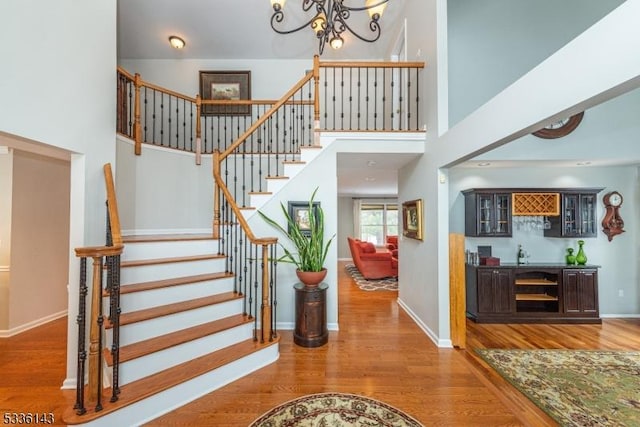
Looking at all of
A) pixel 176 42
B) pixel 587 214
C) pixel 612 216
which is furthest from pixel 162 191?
pixel 612 216

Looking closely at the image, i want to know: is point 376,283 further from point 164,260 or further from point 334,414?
point 164,260

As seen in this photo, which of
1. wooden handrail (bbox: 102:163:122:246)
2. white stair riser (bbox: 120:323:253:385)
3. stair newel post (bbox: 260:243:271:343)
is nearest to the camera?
white stair riser (bbox: 120:323:253:385)

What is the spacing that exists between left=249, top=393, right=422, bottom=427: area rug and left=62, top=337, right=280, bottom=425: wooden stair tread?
0.60 metres

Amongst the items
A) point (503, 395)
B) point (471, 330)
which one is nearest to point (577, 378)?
point (503, 395)

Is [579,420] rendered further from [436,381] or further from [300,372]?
[300,372]

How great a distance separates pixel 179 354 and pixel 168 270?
2.84ft

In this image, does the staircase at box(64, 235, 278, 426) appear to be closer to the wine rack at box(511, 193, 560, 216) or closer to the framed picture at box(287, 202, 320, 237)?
the framed picture at box(287, 202, 320, 237)

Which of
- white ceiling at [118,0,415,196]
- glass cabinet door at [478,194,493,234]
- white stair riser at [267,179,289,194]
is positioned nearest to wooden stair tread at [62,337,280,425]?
white stair riser at [267,179,289,194]

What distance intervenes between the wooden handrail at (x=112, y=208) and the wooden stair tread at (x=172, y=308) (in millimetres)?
638

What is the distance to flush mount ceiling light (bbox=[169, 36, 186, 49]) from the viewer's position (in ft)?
15.4

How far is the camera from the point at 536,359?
8.98 feet

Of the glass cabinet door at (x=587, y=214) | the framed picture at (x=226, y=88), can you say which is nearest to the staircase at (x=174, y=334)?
the framed picture at (x=226, y=88)

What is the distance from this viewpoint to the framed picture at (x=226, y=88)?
5219 millimetres

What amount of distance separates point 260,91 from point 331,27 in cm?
354
